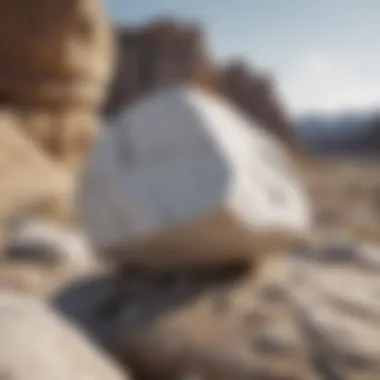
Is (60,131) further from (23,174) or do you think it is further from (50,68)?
(23,174)

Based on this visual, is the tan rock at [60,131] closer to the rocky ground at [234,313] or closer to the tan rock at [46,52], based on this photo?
the tan rock at [46,52]

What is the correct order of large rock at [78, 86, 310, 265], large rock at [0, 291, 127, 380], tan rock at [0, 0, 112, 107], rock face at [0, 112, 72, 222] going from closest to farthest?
large rock at [0, 291, 127, 380]
large rock at [78, 86, 310, 265]
rock face at [0, 112, 72, 222]
tan rock at [0, 0, 112, 107]

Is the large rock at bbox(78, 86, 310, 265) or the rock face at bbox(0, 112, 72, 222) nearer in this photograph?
the large rock at bbox(78, 86, 310, 265)

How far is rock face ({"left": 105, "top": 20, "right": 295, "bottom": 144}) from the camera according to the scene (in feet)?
78.8

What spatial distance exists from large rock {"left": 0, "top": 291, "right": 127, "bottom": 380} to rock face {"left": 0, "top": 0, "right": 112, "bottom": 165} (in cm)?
565

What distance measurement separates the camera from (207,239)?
2199mm

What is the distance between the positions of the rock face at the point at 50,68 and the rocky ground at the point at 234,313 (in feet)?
13.8

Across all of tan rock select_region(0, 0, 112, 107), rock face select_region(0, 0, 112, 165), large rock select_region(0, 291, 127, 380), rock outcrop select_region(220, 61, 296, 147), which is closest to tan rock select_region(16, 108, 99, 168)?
rock face select_region(0, 0, 112, 165)

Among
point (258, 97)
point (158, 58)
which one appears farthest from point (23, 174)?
point (258, 97)

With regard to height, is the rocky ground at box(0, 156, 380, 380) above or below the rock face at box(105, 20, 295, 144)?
below

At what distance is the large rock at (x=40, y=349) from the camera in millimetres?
1208

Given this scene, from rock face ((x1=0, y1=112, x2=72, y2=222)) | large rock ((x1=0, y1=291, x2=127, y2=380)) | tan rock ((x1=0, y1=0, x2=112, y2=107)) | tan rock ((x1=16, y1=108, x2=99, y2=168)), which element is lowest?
large rock ((x1=0, y1=291, x2=127, y2=380))

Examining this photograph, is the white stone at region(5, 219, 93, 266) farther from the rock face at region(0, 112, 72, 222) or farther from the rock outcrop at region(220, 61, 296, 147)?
the rock outcrop at region(220, 61, 296, 147)

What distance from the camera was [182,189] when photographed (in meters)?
2.13
